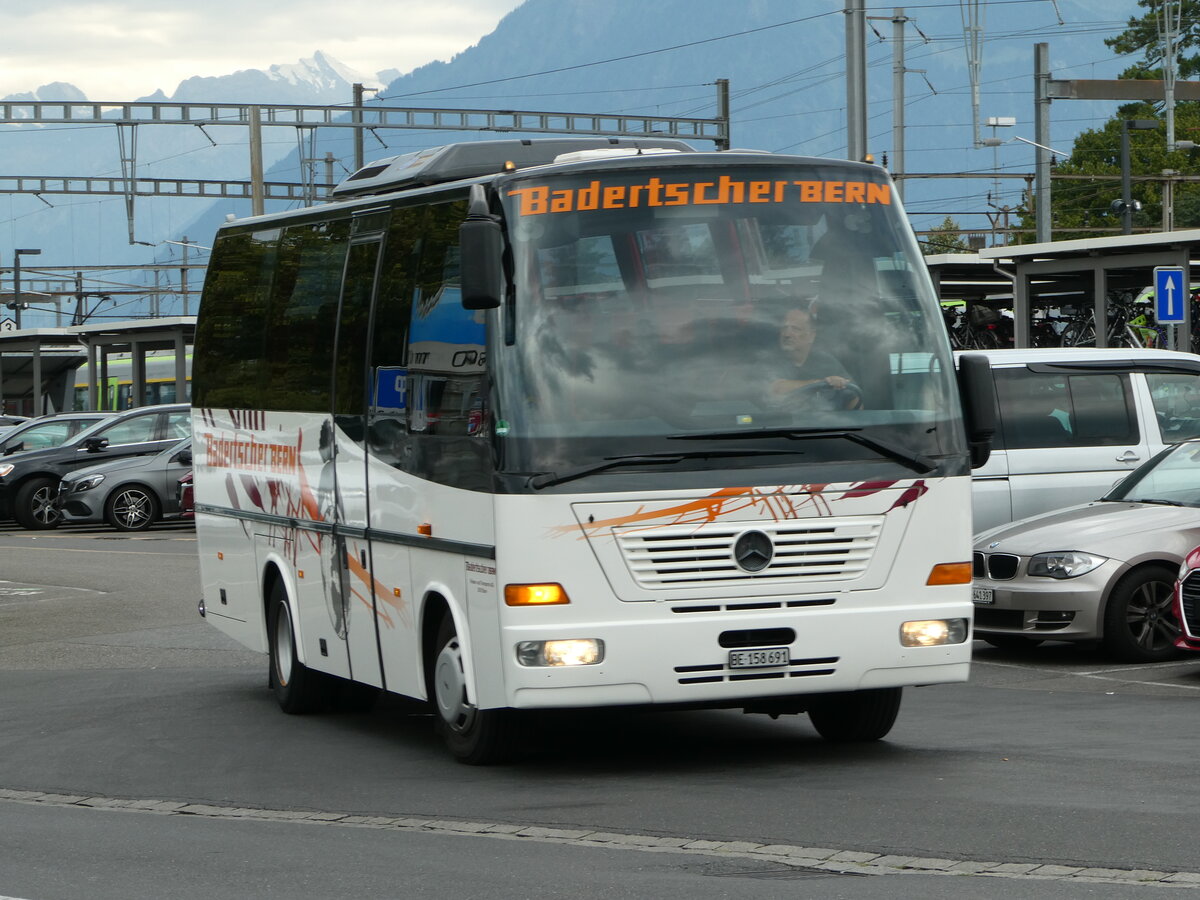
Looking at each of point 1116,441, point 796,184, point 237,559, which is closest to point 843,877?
point 796,184

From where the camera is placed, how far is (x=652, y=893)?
22.0 feet

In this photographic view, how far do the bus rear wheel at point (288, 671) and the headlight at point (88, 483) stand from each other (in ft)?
60.8

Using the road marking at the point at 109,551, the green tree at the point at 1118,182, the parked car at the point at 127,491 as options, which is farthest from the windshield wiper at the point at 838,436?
the green tree at the point at 1118,182

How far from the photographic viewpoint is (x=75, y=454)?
31.7m

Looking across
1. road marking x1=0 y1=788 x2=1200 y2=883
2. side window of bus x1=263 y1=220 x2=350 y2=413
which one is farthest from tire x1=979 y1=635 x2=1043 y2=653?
road marking x1=0 y1=788 x2=1200 y2=883

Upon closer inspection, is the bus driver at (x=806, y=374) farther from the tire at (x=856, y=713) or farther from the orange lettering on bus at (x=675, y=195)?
the tire at (x=856, y=713)

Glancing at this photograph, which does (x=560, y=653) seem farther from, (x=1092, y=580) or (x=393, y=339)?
(x=1092, y=580)

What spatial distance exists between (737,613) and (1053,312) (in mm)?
36609

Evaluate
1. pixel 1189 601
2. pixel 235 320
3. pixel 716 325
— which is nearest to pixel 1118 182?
pixel 1189 601

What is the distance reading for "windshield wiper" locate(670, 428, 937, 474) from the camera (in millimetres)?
8984

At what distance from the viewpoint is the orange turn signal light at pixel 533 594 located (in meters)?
8.79

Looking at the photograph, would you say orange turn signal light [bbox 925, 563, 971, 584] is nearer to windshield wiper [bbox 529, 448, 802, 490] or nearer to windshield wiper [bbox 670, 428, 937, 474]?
windshield wiper [bbox 670, 428, 937, 474]

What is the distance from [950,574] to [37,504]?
24.9 meters

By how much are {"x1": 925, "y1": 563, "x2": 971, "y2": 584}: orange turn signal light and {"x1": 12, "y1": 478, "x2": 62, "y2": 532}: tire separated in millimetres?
24551
